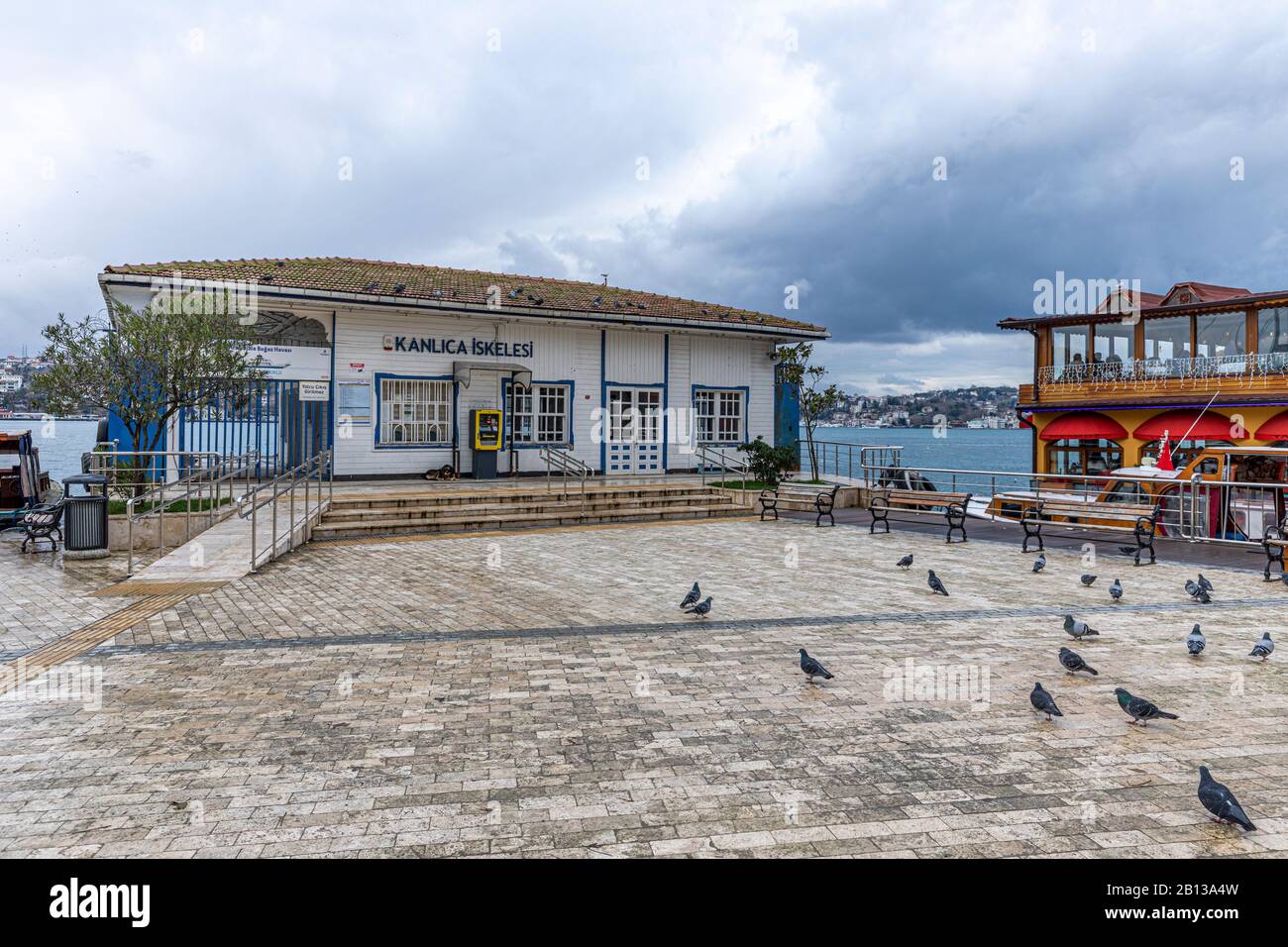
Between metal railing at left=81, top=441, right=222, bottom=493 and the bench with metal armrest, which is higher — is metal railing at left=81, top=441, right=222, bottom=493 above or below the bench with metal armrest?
above

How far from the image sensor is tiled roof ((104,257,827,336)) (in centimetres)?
1883

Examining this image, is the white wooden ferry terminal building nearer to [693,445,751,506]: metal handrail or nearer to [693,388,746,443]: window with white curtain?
[693,388,746,443]: window with white curtain

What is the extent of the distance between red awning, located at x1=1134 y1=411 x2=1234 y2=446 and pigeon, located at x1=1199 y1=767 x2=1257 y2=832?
20.3 m

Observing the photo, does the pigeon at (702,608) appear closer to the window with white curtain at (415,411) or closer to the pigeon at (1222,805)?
the pigeon at (1222,805)

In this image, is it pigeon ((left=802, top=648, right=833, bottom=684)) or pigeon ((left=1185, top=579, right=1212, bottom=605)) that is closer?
pigeon ((left=802, top=648, right=833, bottom=684))

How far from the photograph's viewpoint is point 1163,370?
72.5 feet

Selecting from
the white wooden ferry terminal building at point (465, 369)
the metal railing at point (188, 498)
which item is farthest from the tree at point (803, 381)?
the metal railing at point (188, 498)

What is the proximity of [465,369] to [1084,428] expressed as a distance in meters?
Answer: 17.2

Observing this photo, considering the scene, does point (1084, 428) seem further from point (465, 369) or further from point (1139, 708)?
point (1139, 708)

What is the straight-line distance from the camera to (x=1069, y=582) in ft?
34.8

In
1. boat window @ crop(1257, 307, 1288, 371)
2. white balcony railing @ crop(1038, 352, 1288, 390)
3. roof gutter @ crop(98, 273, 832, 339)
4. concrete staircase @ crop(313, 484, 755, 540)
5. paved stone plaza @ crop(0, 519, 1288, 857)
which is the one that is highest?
roof gutter @ crop(98, 273, 832, 339)

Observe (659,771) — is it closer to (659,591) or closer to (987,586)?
(659,591)

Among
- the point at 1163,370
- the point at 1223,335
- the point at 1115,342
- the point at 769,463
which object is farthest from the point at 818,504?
the point at 1223,335

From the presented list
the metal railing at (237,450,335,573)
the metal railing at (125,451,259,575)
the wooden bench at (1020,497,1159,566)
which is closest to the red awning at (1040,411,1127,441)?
the wooden bench at (1020,497,1159,566)
